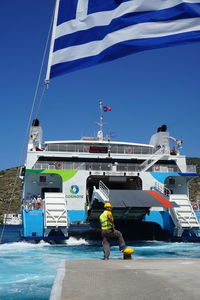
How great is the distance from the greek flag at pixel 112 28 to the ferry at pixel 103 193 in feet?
34.8

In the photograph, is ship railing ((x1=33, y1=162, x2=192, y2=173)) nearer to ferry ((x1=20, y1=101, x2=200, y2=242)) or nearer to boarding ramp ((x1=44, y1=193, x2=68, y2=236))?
ferry ((x1=20, y1=101, x2=200, y2=242))

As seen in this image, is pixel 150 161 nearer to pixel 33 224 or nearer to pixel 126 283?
pixel 33 224

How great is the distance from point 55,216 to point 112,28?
11757 mm

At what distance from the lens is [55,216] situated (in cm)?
1666

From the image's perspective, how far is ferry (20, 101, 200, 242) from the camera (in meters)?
16.7

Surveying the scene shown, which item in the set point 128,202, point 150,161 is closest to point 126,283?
point 128,202

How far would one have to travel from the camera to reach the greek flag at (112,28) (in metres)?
5.97

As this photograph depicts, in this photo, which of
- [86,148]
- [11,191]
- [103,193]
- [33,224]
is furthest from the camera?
[11,191]

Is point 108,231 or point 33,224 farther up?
point 33,224

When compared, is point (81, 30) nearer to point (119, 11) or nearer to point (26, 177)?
point (119, 11)

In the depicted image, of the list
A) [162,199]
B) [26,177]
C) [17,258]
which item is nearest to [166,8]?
[17,258]

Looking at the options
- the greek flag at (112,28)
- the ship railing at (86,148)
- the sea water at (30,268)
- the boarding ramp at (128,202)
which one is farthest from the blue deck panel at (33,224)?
the greek flag at (112,28)

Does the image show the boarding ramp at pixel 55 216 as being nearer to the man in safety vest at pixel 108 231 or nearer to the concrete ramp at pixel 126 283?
the man in safety vest at pixel 108 231

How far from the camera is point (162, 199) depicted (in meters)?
17.0
